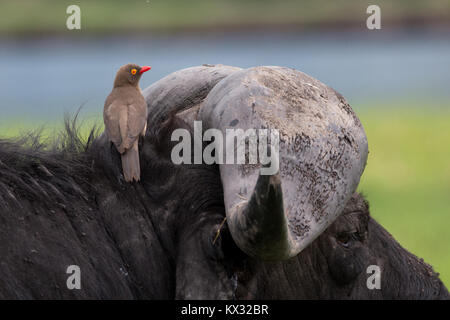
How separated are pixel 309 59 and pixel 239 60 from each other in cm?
244

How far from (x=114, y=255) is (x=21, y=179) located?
→ 20.8 inches

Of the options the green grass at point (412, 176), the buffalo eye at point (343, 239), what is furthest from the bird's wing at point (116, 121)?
the green grass at point (412, 176)

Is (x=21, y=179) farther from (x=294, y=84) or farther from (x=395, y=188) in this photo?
(x=395, y=188)

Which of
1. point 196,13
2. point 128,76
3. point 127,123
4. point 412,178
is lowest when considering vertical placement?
point 412,178

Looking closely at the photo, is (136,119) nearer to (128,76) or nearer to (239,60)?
(128,76)

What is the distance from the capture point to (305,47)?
2941 cm

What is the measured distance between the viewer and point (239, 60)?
23578mm

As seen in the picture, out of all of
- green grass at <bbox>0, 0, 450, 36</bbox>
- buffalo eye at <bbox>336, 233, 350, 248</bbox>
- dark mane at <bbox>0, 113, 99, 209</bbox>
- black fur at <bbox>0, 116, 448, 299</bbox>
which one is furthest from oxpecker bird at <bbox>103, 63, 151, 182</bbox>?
green grass at <bbox>0, 0, 450, 36</bbox>

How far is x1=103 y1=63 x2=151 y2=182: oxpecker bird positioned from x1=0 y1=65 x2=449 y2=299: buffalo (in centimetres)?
9

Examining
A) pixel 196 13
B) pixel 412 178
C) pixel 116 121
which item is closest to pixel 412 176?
pixel 412 178

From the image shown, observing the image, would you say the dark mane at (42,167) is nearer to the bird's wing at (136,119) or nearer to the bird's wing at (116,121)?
the bird's wing at (116,121)

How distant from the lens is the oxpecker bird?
3807mm

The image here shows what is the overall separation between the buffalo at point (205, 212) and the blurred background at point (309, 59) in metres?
5.66

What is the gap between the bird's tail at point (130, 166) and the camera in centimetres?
380
